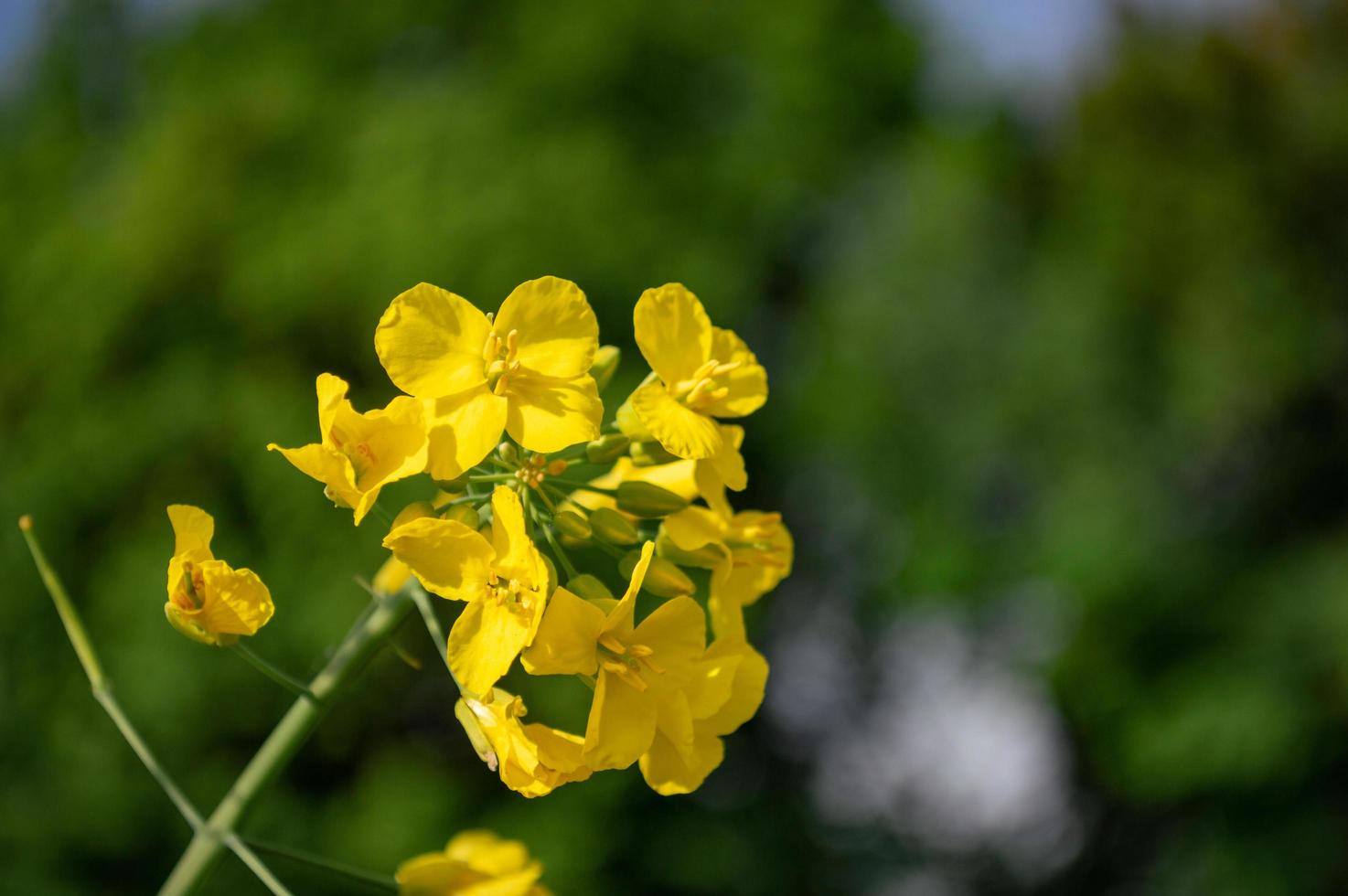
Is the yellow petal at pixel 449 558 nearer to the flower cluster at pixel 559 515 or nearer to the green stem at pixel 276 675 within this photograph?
the flower cluster at pixel 559 515

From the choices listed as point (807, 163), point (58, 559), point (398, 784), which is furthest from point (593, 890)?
point (807, 163)

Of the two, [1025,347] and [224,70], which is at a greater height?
[1025,347]

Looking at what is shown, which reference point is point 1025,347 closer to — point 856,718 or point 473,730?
point 856,718

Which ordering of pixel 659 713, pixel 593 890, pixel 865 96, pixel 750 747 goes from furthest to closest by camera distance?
1. pixel 865 96
2. pixel 750 747
3. pixel 593 890
4. pixel 659 713

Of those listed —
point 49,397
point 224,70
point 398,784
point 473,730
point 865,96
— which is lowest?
point 473,730

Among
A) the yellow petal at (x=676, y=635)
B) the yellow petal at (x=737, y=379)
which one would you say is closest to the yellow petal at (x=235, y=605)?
the yellow petal at (x=676, y=635)

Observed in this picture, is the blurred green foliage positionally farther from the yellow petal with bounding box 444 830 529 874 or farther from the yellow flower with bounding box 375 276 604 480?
the yellow flower with bounding box 375 276 604 480
